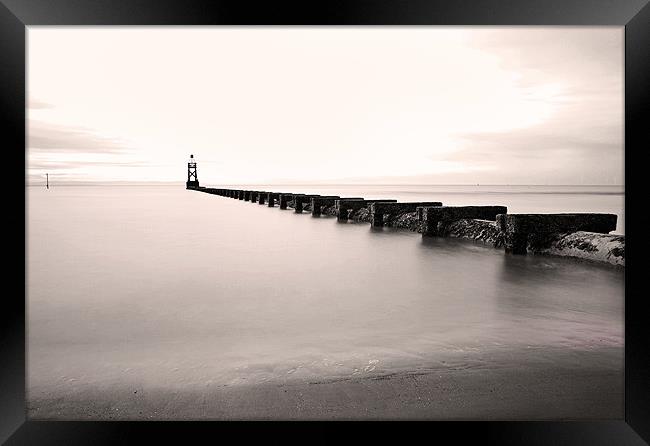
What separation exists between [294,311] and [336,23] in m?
2.57

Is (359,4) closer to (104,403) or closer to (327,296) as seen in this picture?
(104,403)

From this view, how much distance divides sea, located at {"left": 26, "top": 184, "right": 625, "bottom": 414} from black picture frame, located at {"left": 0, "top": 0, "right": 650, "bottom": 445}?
1.48ft

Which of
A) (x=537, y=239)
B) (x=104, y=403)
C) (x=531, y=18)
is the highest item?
(x=531, y=18)

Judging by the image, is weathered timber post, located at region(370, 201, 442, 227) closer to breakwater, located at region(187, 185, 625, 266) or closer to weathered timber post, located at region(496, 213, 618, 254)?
breakwater, located at region(187, 185, 625, 266)

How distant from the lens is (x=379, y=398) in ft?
7.43

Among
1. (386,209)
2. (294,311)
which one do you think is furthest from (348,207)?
(294,311)

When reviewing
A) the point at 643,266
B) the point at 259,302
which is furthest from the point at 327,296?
the point at 643,266

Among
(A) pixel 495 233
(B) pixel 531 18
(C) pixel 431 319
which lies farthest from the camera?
(A) pixel 495 233

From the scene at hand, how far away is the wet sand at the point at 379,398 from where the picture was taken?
214 cm

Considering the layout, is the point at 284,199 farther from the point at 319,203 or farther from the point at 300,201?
the point at 319,203

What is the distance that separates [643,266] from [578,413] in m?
0.68

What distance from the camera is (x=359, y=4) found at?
2.02 metres

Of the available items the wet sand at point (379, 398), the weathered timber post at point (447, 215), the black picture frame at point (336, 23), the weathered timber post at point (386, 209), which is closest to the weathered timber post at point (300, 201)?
the weathered timber post at point (386, 209)

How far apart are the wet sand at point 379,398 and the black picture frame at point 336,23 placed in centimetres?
21
